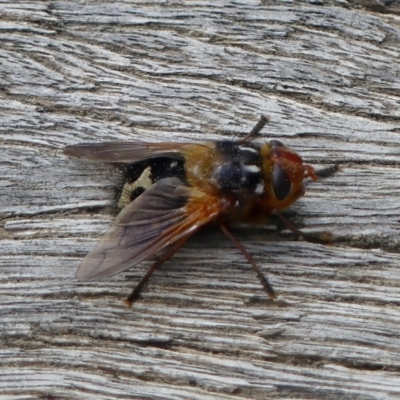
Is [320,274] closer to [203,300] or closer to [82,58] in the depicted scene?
[203,300]

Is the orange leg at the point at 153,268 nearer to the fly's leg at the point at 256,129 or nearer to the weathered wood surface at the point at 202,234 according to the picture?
the weathered wood surface at the point at 202,234

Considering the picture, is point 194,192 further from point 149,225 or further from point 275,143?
point 275,143

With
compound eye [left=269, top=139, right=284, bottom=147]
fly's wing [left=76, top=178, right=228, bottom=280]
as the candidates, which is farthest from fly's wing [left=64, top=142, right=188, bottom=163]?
compound eye [left=269, top=139, right=284, bottom=147]

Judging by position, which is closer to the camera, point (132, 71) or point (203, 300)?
Result: point (203, 300)

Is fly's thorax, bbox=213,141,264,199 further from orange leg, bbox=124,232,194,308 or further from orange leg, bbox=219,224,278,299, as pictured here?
orange leg, bbox=124,232,194,308

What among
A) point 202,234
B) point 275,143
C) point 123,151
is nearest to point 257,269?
point 202,234

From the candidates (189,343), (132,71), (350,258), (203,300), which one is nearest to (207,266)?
(203,300)

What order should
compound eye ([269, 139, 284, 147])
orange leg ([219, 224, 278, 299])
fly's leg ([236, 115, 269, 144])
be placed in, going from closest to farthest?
orange leg ([219, 224, 278, 299]) → compound eye ([269, 139, 284, 147]) → fly's leg ([236, 115, 269, 144])
